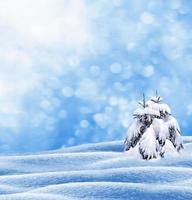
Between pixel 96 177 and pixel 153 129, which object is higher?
pixel 153 129

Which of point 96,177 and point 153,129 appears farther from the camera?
point 153,129

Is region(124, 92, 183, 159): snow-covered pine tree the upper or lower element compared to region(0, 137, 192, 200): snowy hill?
upper

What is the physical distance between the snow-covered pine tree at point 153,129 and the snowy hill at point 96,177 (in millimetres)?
227

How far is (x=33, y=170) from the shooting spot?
10812mm

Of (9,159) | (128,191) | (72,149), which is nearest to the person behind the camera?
(128,191)

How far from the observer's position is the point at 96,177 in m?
8.95

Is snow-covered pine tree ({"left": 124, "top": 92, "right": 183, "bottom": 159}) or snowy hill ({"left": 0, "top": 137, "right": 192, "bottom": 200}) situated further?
snow-covered pine tree ({"left": 124, "top": 92, "right": 183, "bottom": 159})

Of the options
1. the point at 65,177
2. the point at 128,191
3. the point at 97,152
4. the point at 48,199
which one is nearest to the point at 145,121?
the point at 97,152

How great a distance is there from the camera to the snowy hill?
760 centimetres

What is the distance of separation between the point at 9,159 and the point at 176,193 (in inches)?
198

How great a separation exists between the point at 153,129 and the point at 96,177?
2235 millimetres

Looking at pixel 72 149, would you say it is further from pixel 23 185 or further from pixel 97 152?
pixel 23 185

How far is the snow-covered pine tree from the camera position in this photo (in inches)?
423

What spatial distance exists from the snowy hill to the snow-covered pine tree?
227 mm
